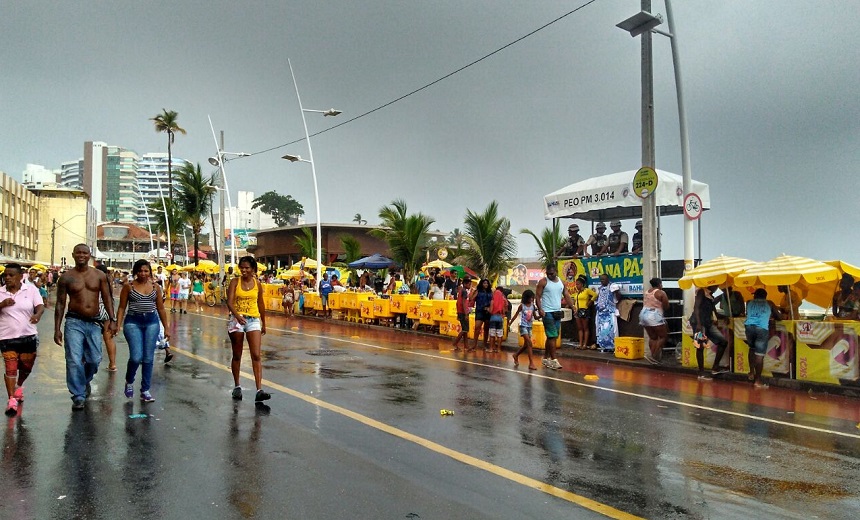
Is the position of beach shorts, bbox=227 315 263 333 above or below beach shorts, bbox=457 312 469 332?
above

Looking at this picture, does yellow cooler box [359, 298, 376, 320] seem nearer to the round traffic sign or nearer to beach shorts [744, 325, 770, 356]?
the round traffic sign

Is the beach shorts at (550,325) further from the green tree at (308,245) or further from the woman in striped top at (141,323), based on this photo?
the green tree at (308,245)

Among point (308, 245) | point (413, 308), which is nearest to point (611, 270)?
point (413, 308)

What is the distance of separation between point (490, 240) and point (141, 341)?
2199 centimetres

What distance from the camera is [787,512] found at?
16.0 feet

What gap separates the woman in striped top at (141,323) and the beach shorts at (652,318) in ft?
30.9

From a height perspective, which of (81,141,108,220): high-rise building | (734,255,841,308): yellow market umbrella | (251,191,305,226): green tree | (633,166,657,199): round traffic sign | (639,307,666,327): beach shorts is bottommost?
(639,307,666,327): beach shorts

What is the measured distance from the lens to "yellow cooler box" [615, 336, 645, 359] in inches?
570

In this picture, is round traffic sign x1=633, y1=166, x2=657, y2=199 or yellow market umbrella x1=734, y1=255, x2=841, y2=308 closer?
yellow market umbrella x1=734, y1=255, x2=841, y2=308

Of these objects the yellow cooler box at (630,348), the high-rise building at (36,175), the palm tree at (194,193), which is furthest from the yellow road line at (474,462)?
the high-rise building at (36,175)

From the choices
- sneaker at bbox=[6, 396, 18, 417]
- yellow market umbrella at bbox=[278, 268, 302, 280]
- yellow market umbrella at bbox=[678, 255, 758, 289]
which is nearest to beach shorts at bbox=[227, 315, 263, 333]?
sneaker at bbox=[6, 396, 18, 417]

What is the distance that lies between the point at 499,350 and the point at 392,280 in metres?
9.73

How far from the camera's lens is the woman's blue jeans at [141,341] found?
835 centimetres

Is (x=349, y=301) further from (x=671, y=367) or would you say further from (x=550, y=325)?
(x=671, y=367)
